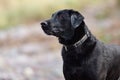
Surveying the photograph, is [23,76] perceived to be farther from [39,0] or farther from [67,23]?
[39,0]

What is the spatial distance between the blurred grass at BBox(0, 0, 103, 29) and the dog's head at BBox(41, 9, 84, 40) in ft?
44.2

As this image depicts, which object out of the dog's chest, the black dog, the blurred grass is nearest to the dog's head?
the black dog

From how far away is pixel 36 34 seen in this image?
20.5m

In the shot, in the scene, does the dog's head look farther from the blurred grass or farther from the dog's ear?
the blurred grass

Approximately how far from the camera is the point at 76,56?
8.48m

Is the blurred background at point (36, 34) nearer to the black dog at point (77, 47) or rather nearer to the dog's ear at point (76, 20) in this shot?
the black dog at point (77, 47)

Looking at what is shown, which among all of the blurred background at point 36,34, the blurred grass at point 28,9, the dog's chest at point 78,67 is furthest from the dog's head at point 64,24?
the blurred grass at point 28,9

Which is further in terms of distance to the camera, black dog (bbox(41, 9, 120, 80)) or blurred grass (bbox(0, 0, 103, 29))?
blurred grass (bbox(0, 0, 103, 29))

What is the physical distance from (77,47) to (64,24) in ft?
1.27

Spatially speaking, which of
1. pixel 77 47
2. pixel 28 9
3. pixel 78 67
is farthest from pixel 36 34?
pixel 78 67

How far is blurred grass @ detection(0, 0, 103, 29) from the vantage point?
22.5m

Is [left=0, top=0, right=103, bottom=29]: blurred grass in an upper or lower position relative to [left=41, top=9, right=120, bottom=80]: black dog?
upper

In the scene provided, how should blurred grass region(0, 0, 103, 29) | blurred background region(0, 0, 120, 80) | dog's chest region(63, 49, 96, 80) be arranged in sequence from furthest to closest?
1. blurred grass region(0, 0, 103, 29)
2. blurred background region(0, 0, 120, 80)
3. dog's chest region(63, 49, 96, 80)

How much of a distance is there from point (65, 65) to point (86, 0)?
16617mm
